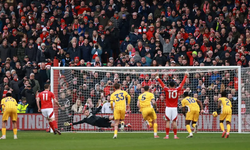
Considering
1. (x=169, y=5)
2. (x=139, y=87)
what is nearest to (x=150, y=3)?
(x=169, y=5)

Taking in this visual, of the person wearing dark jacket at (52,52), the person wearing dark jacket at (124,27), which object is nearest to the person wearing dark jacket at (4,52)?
the person wearing dark jacket at (52,52)

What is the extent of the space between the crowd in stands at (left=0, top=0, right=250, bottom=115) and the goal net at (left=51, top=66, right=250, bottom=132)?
45 millimetres

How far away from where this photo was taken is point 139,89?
22562 millimetres

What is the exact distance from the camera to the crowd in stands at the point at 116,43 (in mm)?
22641

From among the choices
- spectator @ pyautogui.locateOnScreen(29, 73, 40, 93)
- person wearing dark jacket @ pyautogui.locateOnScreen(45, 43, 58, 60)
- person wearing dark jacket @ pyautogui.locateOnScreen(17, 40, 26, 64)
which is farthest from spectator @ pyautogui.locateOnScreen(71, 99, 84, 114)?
person wearing dark jacket @ pyautogui.locateOnScreen(17, 40, 26, 64)

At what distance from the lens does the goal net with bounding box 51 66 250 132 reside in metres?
22.0

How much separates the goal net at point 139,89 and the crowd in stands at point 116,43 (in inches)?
1.8

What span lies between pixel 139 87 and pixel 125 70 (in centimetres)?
115

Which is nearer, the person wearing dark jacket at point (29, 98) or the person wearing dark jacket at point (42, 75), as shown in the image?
the person wearing dark jacket at point (29, 98)

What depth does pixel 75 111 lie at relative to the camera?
22.5 metres

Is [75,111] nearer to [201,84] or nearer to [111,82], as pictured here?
[111,82]

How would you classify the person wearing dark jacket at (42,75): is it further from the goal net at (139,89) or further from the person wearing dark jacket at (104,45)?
the person wearing dark jacket at (104,45)

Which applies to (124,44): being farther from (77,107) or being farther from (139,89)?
(77,107)

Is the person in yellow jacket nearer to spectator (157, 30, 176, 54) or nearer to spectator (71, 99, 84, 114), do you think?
spectator (71, 99, 84, 114)
